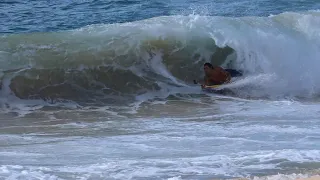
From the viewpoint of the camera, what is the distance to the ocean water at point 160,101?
6363 millimetres

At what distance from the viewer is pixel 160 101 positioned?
1068 centimetres

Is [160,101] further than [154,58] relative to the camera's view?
No

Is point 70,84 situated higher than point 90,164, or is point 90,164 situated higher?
point 70,84

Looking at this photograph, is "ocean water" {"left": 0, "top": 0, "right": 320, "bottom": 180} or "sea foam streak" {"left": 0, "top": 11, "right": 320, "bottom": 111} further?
"sea foam streak" {"left": 0, "top": 11, "right": 320, "bottom": 111}

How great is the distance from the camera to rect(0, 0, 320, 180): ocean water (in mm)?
6363

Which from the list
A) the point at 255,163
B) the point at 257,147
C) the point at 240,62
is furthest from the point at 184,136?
the point at 240,62

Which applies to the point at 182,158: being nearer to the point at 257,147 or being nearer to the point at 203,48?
the point at 257,147

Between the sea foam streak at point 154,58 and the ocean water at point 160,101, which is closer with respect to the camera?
the ocean water at point 160,101

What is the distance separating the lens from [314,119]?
28.2 ft

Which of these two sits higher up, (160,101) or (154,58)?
(154,58)

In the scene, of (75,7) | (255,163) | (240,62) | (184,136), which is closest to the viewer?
(255,163)

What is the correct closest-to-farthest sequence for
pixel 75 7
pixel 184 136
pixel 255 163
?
pixel 255 163
pixel 184 136
pixel 75 7

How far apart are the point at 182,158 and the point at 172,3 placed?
13.1m

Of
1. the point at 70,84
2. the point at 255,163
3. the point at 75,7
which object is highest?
the point at 75,7
